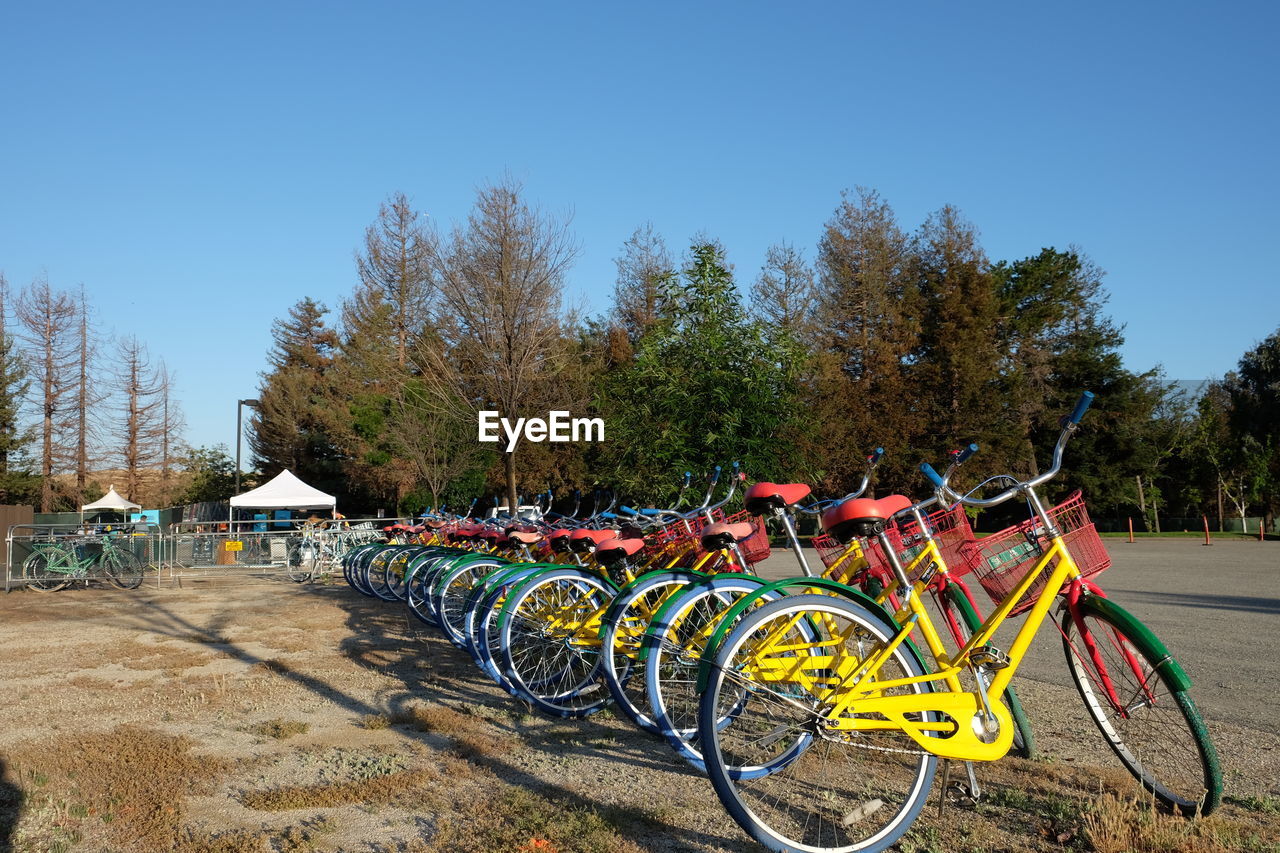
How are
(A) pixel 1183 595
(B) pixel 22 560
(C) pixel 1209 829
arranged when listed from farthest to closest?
(B) pixel 22 560 < (A) pixel 1183 595 < (C) pixel 1209 829

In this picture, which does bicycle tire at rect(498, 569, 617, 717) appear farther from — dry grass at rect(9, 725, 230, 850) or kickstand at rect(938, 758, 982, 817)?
kickstand at rect(938, 758, 982, 817)

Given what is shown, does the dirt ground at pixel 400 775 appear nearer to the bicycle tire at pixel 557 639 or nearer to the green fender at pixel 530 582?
the bicycle tire at pixel 557 639

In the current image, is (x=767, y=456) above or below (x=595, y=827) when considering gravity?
above

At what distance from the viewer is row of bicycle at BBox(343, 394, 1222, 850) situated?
9.35 ft

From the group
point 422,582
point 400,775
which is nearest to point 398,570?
point 422,582

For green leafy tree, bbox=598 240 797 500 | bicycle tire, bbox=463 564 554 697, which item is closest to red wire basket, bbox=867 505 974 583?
bicycle tire, bbox=463 564 554 697

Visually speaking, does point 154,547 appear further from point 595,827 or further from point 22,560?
point 595,827

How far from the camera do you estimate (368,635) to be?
8.11 metres

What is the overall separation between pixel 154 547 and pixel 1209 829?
1737cm

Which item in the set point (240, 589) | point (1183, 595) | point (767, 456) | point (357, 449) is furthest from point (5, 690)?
point (357, 449)

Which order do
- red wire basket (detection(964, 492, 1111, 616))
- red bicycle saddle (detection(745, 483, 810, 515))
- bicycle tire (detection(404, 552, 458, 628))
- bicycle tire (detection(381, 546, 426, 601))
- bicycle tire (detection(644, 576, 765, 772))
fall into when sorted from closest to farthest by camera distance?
red wire basket (detection(964, 492, 1111, 616)) → bicycle tire (detection(644, 576, 765, 772)) → red bicycle saddle (detection(745, 483, 810, 515)) → bicycle tire (detection(404, 552, 458, 628)) → bicycle tire (detection(381, 546, 426, 601))

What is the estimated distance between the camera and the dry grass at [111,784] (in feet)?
10.7

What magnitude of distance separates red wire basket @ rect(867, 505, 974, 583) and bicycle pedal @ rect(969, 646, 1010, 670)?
44 cm

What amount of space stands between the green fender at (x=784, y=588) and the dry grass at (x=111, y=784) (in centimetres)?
192
